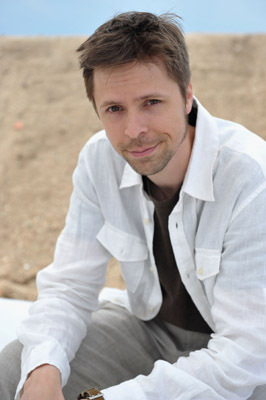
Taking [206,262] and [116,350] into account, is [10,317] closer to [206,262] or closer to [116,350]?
[116,350]

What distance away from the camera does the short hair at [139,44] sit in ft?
4.79

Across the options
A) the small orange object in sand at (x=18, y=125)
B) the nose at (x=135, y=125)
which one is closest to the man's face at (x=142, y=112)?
the nose at (x=135, y=125)

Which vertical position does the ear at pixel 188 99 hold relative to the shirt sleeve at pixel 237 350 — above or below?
above

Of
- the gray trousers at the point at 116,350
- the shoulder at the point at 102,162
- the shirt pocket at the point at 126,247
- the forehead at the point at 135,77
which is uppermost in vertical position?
the forehead at the point at 135,77

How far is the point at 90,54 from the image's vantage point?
151 cm

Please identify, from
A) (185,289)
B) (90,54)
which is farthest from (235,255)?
(90,54)

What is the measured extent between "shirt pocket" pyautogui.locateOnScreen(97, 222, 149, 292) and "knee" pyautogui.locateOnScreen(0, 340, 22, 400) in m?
0.40

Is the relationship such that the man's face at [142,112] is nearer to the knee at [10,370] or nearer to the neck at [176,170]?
the neck at [176,170]

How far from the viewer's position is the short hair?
1.46m

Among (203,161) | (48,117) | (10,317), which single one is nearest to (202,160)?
(203,161)

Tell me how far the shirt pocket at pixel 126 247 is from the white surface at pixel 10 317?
0.59m

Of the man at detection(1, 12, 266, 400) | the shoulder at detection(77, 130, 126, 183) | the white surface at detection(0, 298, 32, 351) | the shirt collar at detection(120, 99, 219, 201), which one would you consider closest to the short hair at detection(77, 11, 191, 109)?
the man at detection(1, 12, 266, 400)

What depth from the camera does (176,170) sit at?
1.64 m

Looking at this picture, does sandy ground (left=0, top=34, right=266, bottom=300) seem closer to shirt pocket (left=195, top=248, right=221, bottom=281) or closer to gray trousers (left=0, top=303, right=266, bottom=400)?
gray trousers (left=0, top=303, right=266, bottom=400)
